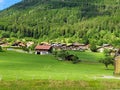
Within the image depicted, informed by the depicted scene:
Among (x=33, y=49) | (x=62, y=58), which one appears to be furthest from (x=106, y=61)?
(x=33, y=49)

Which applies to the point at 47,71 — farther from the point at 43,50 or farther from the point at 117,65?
the point at 43,50

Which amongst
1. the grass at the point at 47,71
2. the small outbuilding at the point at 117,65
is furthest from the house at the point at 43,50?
the small outbuilding at the point at 117,65

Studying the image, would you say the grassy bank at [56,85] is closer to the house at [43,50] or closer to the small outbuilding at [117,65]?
the small outbuilding at [117,65]

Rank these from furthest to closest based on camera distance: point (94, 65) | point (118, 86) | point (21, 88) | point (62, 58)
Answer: point (62, 58) → point (94, 65) → point (118, 86) → point (21, 88)

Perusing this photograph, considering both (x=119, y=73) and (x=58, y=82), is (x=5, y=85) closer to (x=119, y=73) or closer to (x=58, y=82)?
(x=58, y=82)

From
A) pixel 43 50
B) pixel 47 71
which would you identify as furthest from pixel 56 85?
pixel 43 50

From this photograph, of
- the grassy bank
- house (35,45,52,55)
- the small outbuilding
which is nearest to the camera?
the grassy bank

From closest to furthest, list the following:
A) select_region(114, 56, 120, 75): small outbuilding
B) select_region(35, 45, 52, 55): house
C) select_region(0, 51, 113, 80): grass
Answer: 1. select_region(0, 51, 113, 80): grass
2. select_region(114, 56, 120, 75): small outbuilding
3. select_region(35, 45, 52, 55): house

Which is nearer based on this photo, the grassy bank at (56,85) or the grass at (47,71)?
the grassy bank at (56,85)

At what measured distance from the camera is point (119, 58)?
7669 cm

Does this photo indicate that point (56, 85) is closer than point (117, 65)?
Yes

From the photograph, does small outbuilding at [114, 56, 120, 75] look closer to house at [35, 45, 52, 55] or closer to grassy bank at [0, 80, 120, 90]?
grassy bank at [0, 80, 120, 90]

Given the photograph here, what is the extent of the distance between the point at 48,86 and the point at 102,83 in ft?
29.1

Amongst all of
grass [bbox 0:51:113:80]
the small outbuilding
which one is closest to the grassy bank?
grass [bbox 0:51:113:80]
